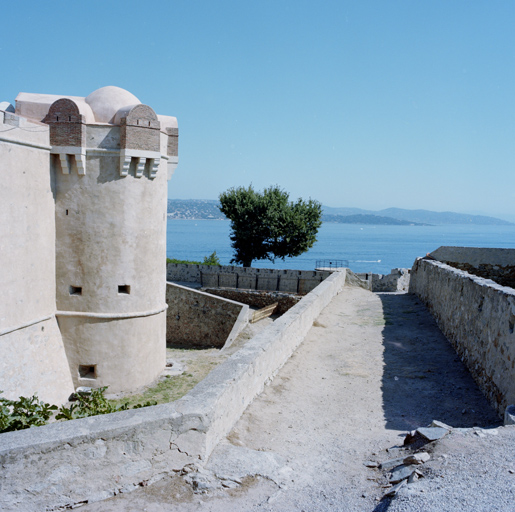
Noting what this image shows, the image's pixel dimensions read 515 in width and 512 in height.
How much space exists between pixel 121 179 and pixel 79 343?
5.56m

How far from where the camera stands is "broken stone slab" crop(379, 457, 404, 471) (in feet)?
16.1

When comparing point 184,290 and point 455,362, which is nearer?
point 455,362

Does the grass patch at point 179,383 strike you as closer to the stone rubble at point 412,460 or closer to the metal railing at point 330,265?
the stone rubble at point 412,460

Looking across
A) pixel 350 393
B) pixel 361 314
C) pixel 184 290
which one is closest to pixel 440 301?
pixel 361 314

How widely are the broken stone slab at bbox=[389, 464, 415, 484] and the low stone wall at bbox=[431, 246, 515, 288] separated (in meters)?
15.9

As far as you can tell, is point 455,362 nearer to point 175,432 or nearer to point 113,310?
point 175,432

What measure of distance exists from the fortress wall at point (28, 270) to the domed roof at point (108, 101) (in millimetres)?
2119

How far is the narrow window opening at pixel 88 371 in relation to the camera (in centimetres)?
1638

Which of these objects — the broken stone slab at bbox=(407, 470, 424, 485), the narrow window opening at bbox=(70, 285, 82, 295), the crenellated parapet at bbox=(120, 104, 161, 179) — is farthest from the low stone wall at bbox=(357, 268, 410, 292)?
the broken stone slab at bbox=(407, 470, 424, 485)

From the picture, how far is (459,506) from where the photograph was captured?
3.57m

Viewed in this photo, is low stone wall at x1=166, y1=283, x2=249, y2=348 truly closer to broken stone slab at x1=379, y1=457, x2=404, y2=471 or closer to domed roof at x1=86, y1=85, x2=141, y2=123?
domed roof at x1=86, y1=85, x2=141, y2=123

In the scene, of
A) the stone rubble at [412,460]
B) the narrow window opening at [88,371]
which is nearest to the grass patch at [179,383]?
the narrow window opening at [88,371]

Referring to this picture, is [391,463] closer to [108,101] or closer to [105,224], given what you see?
[105,224]

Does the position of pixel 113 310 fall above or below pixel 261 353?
below
